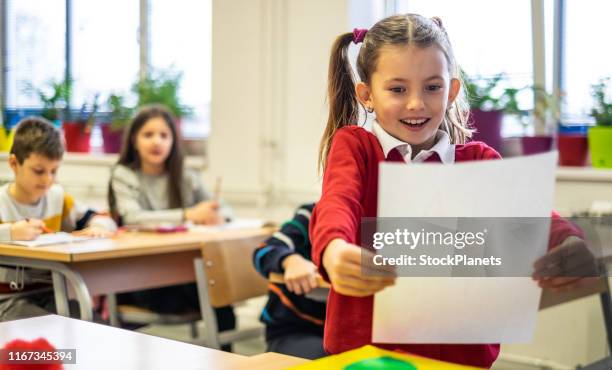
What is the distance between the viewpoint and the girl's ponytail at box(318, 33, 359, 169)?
1050 millimetres

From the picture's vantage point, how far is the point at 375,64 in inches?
39.1

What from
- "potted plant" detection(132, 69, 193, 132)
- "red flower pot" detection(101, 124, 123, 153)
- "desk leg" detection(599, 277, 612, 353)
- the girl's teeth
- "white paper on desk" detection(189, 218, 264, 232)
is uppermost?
"potted plant" detection(132, 69, 193, 132)

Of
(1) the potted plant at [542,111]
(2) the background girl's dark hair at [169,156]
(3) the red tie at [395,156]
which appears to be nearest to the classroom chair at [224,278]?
(2) the background girl's dark hair at [169,156]

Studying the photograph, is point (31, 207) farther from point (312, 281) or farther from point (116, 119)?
point (116, 119)

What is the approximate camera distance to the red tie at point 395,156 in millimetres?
981

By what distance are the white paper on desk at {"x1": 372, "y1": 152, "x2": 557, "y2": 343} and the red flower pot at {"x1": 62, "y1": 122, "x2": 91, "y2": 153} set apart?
3530 mm

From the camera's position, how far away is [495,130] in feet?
7.73

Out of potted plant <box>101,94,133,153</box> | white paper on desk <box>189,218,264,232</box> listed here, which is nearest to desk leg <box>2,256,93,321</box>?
white paper on desk <box>189,218,264,232</box>

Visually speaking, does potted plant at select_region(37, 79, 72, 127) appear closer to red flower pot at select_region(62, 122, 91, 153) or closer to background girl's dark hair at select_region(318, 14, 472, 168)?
red flower pot at select_region(62, 122, 91, 153)

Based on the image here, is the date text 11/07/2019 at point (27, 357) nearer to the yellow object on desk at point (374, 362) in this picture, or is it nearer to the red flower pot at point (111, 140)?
the yellow object on desk at point (374, 362)

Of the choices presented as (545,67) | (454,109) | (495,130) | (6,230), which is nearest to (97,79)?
(545,67)

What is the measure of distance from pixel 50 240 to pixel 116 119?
2.34 m

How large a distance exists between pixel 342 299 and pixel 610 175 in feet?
7.03

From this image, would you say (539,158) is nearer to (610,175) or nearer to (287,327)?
(287,327)
